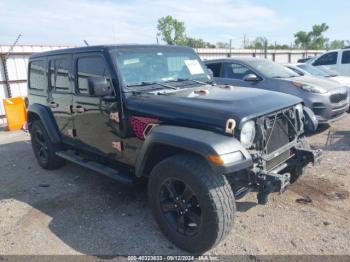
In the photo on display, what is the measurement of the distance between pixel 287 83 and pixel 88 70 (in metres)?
4.55

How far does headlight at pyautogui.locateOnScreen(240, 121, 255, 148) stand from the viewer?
283 centimetres

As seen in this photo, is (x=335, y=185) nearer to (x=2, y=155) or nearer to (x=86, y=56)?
(x=86, y=56)

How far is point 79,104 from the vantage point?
423cm

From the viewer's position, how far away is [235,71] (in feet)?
24.9

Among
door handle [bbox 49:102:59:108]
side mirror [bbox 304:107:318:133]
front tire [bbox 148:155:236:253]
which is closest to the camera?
front tire [bbox 148:155:236:253]

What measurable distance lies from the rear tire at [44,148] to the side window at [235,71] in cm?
434

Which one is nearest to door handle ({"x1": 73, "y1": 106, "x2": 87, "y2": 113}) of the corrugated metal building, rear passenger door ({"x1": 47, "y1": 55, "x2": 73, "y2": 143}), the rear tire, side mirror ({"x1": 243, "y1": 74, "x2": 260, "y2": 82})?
rear passenger door ({"x1": 47, "y1": 55, "x2": 73, "y2": 143})

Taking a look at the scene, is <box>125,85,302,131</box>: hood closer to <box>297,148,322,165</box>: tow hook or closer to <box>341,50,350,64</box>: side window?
<box>297,148,322,165</box>: tow hook

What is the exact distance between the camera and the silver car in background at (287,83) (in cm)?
659

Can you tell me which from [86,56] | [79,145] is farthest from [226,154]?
[79,145]

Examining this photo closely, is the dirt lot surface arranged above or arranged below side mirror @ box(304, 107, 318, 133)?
below

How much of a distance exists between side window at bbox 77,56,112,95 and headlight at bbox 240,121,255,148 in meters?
1.63

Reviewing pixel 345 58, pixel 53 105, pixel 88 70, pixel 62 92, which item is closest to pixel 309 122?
pixel 88 70

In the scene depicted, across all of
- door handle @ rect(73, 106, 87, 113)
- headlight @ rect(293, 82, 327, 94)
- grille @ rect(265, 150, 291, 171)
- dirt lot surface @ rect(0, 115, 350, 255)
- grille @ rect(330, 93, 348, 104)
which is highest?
door handle @ rect(73, 106, 87, 113)
